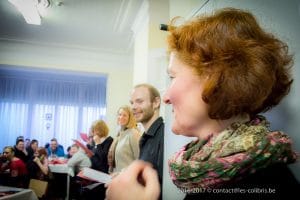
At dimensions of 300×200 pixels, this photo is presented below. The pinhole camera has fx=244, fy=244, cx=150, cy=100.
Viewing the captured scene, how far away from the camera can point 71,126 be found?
527cm

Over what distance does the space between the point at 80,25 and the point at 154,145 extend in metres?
2.37

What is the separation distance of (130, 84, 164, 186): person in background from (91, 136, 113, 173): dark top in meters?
0.61

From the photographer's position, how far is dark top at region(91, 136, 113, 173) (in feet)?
5.58

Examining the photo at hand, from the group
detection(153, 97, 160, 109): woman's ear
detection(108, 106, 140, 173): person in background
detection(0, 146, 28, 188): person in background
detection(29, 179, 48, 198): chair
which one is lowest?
detection(29, 179, 48, 198): chair

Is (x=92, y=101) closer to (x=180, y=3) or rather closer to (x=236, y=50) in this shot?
(x=180, y=3)

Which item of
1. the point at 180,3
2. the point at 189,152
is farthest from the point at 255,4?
the point at 180,3

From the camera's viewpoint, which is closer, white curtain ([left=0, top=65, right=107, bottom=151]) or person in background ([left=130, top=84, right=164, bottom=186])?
person in background ([left=130, top=84, right=164, bottom=186])

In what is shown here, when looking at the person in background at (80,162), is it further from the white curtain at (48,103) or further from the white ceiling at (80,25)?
the white curtain at (48,103)

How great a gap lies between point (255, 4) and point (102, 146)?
148 cm

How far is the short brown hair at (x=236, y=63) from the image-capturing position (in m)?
0.38

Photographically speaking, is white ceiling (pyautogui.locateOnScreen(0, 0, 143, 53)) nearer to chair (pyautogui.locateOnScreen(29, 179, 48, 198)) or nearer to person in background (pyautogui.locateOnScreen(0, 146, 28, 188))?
person in background (pyautogui.locateOnScreen(0, 146, 28, 188))

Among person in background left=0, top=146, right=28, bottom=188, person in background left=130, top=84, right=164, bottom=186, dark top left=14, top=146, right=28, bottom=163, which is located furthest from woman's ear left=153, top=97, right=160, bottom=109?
dark top left=14, top=146, right=28, bottom=163

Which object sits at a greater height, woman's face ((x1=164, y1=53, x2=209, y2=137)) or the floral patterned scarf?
woman's face ((x1=164, y1=53, x2=209, y2=137))

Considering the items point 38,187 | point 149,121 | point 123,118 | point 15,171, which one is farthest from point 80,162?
point 149,121
